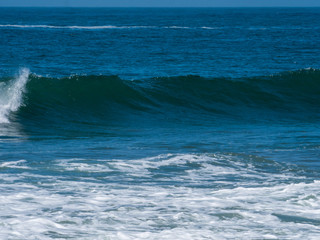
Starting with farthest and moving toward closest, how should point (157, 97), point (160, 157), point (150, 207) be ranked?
point (157, 97) < point (160, 157) < point (150, 207)

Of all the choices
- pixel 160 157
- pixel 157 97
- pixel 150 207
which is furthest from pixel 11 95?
pixel 150 207

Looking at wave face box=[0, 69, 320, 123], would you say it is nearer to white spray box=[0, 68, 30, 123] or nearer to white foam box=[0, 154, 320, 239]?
white spray box=[0, 68, 30, 123]

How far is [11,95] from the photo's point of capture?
16469 mm

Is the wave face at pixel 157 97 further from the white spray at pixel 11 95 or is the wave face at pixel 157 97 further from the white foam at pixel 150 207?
the white foam at pixel 150 207

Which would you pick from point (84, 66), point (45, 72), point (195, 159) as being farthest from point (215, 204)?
point (84, 66)

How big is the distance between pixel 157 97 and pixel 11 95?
16.2ft

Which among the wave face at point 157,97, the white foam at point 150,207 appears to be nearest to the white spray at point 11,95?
the wave face at point 157,97

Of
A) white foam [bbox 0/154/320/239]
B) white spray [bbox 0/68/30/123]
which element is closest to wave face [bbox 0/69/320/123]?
white spray [bbox 0/68/30/123]

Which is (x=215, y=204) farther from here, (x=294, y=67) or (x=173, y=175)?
(x=294, y=67)

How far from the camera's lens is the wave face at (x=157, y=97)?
16234 mm

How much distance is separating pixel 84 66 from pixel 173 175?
20.7 meters

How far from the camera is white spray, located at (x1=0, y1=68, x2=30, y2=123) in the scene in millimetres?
14612

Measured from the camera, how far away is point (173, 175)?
7895mm

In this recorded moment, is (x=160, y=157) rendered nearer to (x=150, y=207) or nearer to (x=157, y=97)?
(x=150, y=207)
